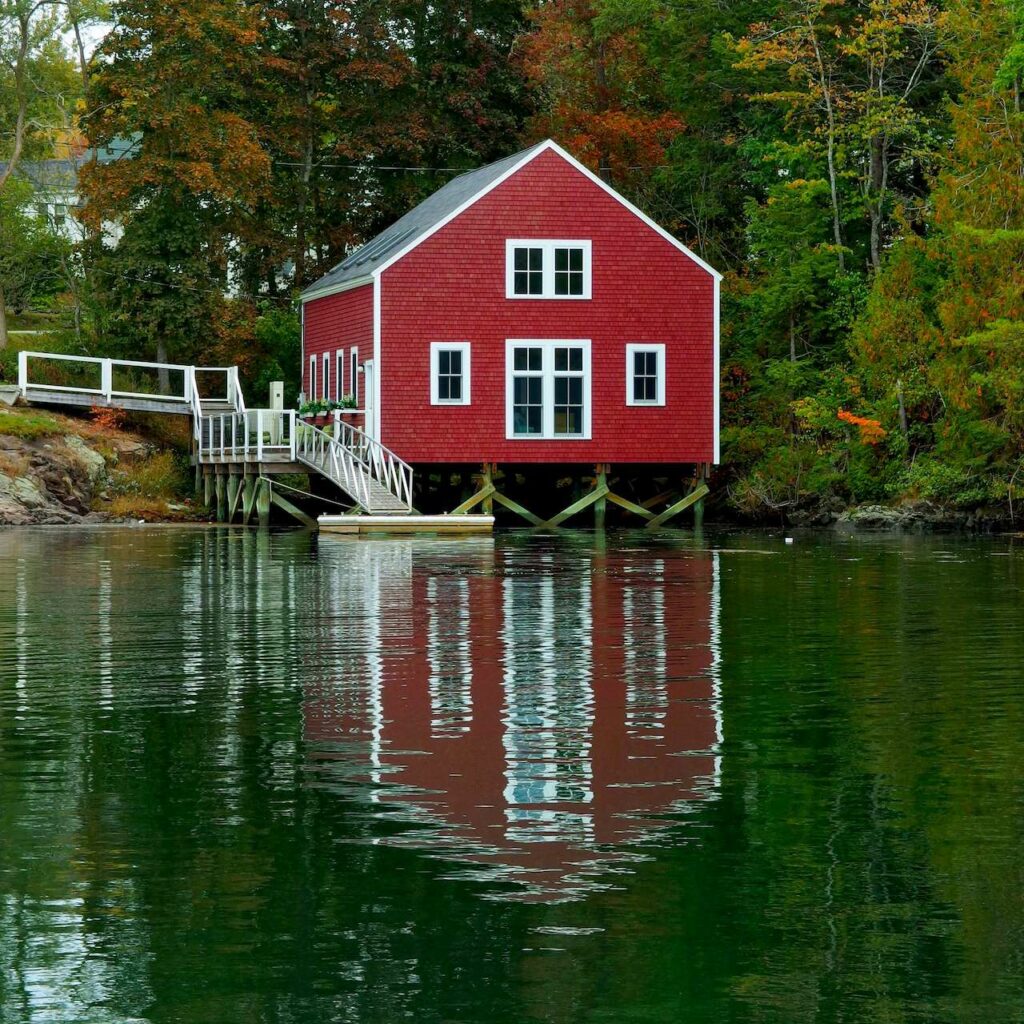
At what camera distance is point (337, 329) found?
Result: 48.4 meters

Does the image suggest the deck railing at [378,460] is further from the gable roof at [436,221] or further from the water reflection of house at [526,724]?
the water reflection of house at [526,724]

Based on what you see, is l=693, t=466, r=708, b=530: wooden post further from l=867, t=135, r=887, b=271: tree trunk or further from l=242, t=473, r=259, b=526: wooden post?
l=242, t=473, r=259, b=526: wooden post

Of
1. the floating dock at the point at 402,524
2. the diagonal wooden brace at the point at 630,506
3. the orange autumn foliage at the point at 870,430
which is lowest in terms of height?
the floating dock at the point at 402,524

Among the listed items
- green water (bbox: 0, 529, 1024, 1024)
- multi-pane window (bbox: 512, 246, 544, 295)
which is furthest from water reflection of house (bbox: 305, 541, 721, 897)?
multi-pane window (bbox: 512, 246, 544, 295)

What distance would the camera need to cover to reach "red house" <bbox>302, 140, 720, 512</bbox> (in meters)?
44.7

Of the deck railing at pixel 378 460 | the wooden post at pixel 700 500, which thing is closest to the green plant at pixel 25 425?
the deck railing at pixel 378 460

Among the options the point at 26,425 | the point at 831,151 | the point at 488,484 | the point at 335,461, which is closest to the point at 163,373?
the point at 26,425

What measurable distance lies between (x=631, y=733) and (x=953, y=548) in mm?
24664

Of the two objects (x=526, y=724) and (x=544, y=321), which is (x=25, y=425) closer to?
(x=544, y=321)

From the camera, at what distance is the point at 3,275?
204 ft

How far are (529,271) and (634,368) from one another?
131 inches

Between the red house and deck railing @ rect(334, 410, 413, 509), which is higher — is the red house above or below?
above

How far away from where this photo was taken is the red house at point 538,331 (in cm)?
4466

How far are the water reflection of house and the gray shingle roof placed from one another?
77.2ft
